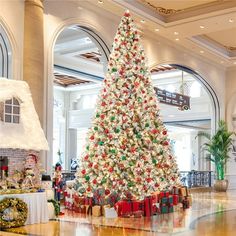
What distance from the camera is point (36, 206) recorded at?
290 inches

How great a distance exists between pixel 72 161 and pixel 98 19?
13722 mm

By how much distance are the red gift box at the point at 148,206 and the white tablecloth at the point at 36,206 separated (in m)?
2.06

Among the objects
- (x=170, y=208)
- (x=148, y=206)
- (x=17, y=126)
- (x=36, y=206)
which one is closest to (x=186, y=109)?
(x=170, y=208)

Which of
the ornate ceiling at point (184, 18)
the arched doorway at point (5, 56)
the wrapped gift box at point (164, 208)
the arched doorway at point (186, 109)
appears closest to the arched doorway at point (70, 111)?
the arched doorway at point (186, 109)

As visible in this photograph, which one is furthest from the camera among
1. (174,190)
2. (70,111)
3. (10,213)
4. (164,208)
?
(70,111)

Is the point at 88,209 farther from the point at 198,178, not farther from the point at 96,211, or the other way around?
the point at 198,178

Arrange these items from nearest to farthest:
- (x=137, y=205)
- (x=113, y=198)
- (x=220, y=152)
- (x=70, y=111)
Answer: (x=137, y=205), (x=113, y=198), (x=220, y=152), (x=70, y=111)

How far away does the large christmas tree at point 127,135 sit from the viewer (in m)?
8.56

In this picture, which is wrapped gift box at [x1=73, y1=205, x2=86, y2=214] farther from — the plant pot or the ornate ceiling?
the plant pot

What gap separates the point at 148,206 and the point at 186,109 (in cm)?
727

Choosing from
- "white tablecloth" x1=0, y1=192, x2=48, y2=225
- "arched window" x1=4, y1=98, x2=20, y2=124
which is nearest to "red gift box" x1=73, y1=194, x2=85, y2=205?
"white tablecloth" x1=0, y1=192, x2=48, y2=225

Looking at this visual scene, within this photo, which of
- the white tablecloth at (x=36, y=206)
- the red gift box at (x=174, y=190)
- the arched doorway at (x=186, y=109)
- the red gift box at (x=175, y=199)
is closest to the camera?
the white tablecloth at (x=36, y=206)

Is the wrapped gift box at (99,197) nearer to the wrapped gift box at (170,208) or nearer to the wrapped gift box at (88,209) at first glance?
the wrapped gift box at (88,209)

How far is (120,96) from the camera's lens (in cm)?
891
